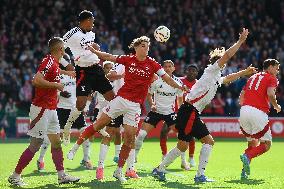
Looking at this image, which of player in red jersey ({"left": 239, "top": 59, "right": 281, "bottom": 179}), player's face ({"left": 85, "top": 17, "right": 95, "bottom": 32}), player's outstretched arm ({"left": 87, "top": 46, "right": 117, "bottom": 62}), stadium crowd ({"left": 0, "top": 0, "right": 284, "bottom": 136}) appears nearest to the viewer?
Answer: player's outstretched arm ({"left": 87, "top": 46, "right": 117, "bottom": 62})

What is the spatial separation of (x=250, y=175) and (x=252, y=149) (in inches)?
26.0

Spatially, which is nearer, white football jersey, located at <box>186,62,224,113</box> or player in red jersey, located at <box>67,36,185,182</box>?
player in red jersey, located at <box>67,36,185,182</box>

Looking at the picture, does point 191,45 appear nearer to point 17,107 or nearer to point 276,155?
point 17,107

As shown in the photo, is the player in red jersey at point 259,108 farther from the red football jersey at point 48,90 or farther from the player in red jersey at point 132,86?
the red football jersey at point 48,90

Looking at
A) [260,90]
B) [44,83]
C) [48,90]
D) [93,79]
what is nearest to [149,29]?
[93,79]

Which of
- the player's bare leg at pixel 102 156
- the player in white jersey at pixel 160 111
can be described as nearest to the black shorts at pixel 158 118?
the player in white jersey at pixel 160 111

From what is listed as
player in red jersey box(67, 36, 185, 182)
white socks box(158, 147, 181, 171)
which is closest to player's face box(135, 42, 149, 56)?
player in red jersey box(67, 36, 185, 182)

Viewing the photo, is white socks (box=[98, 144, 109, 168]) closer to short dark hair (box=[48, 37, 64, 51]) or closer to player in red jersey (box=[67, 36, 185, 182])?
player in red jersey (box=[67, 36, 185, 182])

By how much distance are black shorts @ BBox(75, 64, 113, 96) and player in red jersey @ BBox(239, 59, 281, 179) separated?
2.73 meters

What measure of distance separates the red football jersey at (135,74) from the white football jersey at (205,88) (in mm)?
727

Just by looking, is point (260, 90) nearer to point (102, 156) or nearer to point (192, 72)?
point (192, 72)

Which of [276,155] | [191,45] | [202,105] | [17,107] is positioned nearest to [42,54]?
[17,107]

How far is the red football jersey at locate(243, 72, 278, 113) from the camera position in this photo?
12242 millimetres

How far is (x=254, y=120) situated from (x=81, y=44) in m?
3.63
